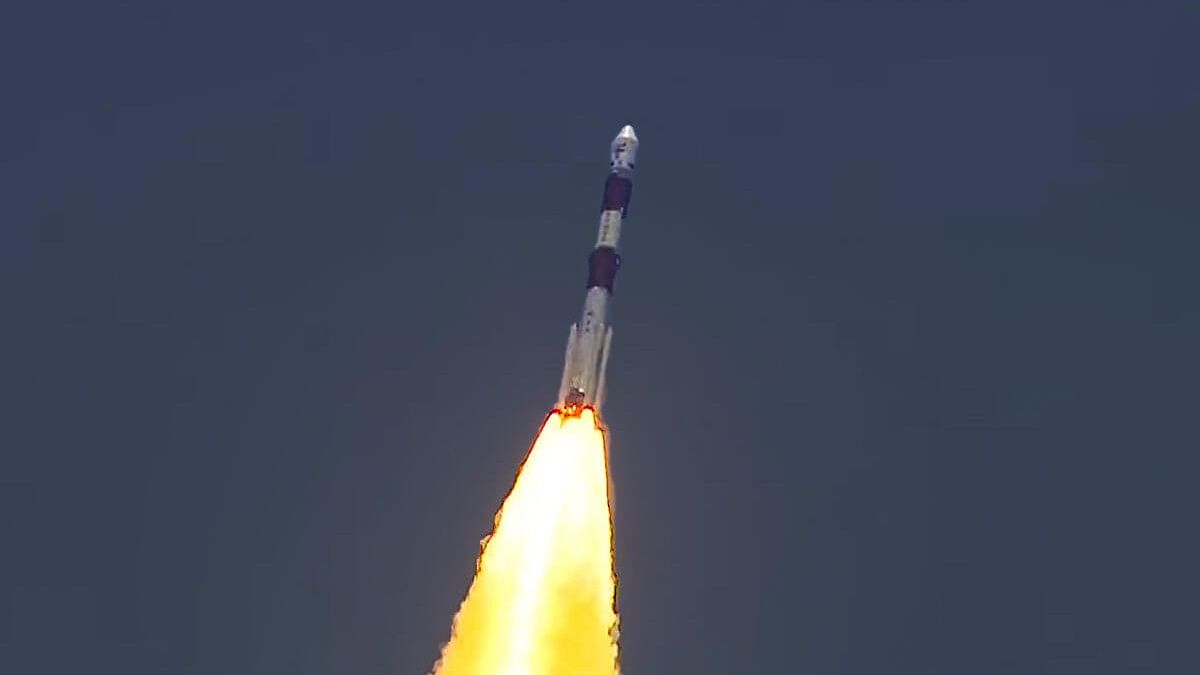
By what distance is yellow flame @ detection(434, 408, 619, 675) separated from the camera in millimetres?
46812

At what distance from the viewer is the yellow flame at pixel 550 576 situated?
1843 inches

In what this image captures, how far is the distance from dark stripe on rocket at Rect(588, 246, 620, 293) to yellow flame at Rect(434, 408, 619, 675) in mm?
3923

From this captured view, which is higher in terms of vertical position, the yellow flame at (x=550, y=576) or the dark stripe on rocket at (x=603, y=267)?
the dark stripe on rocket at (x=603, y=267)

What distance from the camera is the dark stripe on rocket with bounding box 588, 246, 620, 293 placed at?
50.0 meters

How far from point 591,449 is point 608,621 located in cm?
467

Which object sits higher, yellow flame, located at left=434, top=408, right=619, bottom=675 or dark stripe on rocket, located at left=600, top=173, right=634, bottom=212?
dark stripe on rocket, located at left=600, top=173, right=634, bottom=212

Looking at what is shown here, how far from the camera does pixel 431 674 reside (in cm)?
4894

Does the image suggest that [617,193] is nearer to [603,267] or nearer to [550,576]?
[603,267]

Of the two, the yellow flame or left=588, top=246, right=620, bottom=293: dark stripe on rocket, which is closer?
the yellow flame

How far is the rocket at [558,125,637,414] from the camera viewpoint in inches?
1877

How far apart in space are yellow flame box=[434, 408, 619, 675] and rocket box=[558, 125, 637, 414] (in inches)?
24.4

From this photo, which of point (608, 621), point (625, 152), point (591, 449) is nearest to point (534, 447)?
point (591, 449)

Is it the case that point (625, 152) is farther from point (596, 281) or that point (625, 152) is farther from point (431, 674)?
point (431, 674)

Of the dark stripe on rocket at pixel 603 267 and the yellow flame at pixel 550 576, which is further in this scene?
the dark stripe on rocket at pixel 603 267
